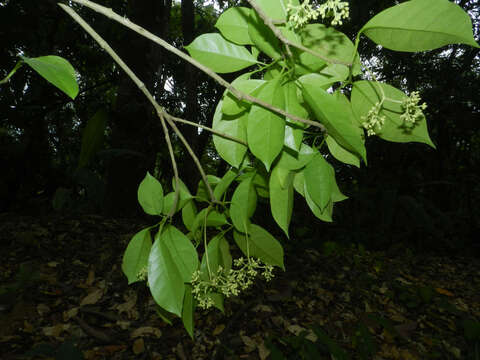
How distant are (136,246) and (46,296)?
157 centimetres

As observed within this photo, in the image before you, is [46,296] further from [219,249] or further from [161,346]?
[219,249]

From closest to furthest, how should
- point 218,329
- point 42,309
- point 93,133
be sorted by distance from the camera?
1. point 93,133
2. point 42,309
3. point 218,329

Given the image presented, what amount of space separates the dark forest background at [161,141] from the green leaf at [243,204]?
6.38 ft

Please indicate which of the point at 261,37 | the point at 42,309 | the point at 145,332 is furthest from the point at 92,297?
the point at 261,37

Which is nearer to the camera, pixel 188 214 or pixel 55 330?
pixel 188 214

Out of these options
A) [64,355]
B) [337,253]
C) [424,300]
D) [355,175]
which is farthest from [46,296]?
[355,175]

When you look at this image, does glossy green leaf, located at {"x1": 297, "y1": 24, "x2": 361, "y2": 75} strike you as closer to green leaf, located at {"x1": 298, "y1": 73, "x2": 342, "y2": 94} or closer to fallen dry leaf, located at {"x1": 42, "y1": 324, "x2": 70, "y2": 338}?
green leaf, located at {"x1": 298, "y1": 73, "x2": 342, "y2": 94}

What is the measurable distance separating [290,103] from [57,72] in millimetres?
242

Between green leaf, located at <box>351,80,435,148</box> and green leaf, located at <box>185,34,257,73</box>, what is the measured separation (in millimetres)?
137

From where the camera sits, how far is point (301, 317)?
1.96 m

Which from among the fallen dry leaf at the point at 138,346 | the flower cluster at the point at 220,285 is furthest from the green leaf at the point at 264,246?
the fallen dry leaf at the point at 138,346

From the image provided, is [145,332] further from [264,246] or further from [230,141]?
[230,141]

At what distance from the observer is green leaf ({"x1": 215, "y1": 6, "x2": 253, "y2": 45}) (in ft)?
1.24

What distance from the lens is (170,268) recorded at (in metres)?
0.39
